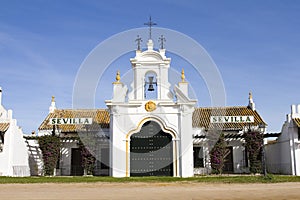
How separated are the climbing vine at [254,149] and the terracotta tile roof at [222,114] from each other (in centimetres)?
265

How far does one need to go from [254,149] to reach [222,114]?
5.47 meters

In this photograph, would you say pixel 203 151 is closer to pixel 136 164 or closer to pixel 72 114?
pixel 136 164

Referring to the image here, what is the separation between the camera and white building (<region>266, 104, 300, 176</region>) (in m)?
24.9

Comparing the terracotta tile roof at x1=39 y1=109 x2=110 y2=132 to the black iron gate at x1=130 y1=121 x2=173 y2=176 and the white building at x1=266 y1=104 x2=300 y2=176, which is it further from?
the white building at x1=266 y1=104 x2=300 y2=176

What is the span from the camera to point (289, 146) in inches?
1003

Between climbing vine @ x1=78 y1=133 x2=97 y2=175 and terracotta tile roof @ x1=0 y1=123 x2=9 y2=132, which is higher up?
terracotta tile roof @ x1=0 y1=123 x2=9 y2=132

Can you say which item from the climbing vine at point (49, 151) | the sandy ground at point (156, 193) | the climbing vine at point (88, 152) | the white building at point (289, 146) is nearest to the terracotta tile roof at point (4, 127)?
the climbing vine at point (49, 151)

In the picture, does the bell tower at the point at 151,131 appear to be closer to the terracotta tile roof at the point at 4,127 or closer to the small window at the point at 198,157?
the small window at the point at 198,157

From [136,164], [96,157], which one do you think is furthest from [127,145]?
[96,157]

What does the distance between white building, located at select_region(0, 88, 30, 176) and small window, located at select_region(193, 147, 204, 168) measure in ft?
Result: 43.8

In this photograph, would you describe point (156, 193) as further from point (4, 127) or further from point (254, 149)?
point (4, 127)

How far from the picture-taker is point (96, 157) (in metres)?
27.0

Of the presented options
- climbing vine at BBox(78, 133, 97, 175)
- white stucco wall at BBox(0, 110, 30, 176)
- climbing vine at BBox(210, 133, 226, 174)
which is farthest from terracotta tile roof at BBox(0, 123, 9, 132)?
climbing vine at BBox(210, 133, 226, 174)

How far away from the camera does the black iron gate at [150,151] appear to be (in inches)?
966
